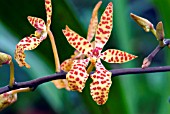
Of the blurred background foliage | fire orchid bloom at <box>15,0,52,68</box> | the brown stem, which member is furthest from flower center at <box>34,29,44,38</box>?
the blurred background foliage

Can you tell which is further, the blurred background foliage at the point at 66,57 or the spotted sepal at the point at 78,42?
the blurred background foliage at the point at 66,57

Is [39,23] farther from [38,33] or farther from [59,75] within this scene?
[59,75]

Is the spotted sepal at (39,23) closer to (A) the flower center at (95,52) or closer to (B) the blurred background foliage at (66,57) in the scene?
(A) the flower center at (95,52)

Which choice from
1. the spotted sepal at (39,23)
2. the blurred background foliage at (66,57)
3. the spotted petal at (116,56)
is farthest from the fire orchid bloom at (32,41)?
the blurred background foliage at (66,57)

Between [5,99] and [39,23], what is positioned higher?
[39,23]

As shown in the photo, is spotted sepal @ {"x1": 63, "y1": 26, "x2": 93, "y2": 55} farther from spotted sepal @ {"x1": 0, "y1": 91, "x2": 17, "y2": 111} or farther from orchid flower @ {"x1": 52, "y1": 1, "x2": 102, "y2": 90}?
spotted sepal @ {"x1": 0, "y1": 91, "x2": 17, "y2": 111}

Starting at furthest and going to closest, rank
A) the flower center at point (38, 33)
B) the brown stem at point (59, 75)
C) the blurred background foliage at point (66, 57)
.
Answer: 1. the blurred background foliage at point (66, 57)
2. the flower center at point (38, 33)
3. the brown stem at point (59, 75)

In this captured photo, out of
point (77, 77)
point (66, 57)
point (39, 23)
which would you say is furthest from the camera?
point (66, 57)

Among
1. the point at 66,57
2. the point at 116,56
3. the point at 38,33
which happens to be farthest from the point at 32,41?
the point at 66,57
